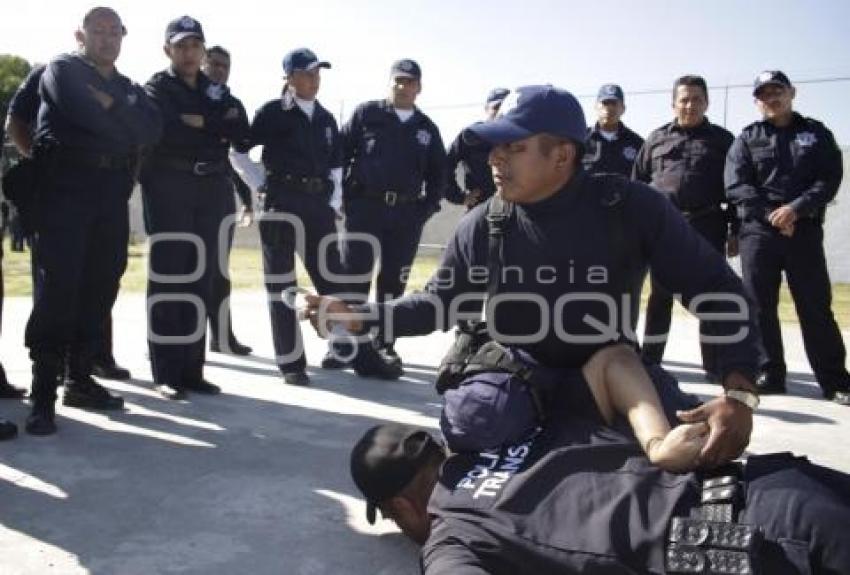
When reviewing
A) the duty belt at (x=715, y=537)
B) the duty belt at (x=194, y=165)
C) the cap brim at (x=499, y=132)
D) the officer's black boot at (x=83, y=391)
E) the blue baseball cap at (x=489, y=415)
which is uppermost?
the cap brim at (x=499, y=132)

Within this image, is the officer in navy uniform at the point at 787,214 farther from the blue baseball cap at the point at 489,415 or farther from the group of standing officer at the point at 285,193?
the blue baseball cap at the point at 489,415

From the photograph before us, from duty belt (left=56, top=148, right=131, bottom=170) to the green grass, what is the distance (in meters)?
5.36

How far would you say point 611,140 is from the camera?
668cm

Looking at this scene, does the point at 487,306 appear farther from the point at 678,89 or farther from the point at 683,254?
the point at 678,89

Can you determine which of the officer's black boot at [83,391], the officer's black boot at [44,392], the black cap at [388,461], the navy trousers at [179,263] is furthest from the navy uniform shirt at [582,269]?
the navy trousers at [179,263]

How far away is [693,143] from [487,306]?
341 cm

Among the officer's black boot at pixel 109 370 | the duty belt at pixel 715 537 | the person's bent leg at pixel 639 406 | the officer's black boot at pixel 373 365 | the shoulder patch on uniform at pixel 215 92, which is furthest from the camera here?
the officer's black boot at pixel 373 365

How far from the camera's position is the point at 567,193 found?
2705 mm

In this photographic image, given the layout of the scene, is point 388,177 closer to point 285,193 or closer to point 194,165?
point 285,193

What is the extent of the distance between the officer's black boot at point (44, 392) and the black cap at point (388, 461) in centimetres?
189

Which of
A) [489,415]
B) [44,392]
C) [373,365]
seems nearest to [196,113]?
[44,392]

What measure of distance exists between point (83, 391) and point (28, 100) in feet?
5.00

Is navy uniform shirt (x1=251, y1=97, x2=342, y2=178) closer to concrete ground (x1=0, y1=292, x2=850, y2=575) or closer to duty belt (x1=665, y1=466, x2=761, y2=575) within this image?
concrete ground (x1=0, y1=292, x2=850, y2=575)

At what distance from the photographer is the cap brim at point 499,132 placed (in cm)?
259
